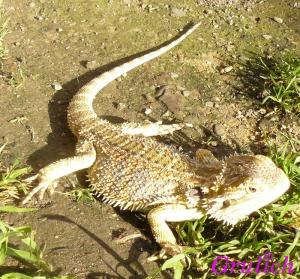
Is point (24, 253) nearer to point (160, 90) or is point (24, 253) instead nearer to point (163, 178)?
point (163, 178)

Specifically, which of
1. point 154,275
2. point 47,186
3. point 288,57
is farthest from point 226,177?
point 288,57

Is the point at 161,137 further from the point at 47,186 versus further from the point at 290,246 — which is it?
the point at 290,246

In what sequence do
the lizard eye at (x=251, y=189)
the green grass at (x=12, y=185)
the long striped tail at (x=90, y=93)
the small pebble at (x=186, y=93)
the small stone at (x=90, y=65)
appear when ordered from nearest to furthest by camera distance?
the lizard eye at (x=251, y=189) < the green grass at (x=12, y=185) < the long striped tail at (x=90, y=93) < the small pebble at (x=186, y=93) < the small stone at (x=90, y=65)

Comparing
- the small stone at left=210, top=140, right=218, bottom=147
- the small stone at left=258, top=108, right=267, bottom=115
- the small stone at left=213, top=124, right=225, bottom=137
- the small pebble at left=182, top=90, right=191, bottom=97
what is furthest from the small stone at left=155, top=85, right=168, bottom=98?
the small stone at left=258, top=108, right=267, bottom=115

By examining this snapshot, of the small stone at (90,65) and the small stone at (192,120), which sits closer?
the small stone at (192,120)

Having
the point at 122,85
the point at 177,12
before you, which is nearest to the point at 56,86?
the point at 122,85

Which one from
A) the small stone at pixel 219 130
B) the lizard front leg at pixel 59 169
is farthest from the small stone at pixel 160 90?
the lizard front leg at pixel 59 169

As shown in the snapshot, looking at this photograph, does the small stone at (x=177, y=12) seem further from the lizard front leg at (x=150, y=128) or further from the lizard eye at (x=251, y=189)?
the lizard eye at (x=251, y=189)

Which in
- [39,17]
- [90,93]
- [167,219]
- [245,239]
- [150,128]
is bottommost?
[245,239]
